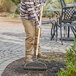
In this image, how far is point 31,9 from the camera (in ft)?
13.0

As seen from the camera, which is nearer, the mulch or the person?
the mulch

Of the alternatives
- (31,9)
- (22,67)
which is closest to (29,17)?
(31,9)

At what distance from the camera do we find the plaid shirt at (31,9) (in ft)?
13.0

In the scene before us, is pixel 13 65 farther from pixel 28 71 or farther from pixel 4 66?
pixel 28 71

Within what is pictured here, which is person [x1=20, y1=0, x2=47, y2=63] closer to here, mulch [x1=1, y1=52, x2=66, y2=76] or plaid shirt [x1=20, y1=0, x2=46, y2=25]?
plaid shirt [x1=20, y1=0, x2=46, y2=25]

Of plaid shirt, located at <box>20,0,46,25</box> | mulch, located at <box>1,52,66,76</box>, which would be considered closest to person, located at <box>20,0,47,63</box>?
plaid shirt, located at <box>20,0,46,25</box>

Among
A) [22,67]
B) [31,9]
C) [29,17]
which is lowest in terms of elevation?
[22,67]

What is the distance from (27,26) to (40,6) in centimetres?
54

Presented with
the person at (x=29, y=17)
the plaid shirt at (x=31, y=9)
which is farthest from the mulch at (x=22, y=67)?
the plaid shirt at (x=31, y=9)

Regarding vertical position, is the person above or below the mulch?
above

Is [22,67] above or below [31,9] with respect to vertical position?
below

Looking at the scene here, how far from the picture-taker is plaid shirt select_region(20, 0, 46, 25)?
3.98 m

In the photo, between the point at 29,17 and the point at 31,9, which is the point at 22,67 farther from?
the point at 31,9

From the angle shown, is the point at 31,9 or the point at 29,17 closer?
the point at 31,9
